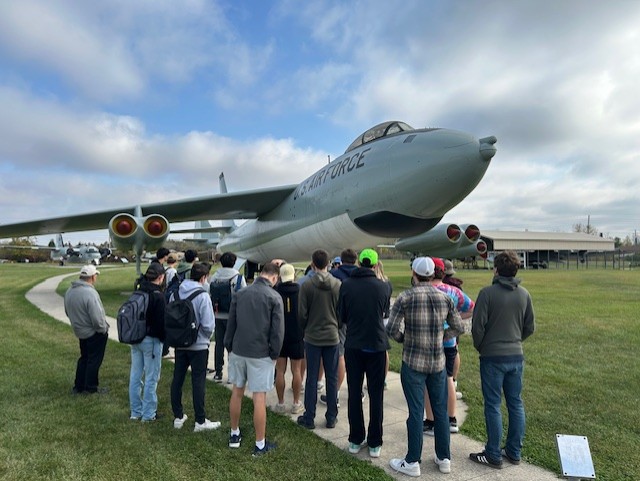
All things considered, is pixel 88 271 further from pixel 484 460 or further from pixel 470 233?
pixel 470 233

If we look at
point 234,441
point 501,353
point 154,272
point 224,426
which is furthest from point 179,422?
point 501,353

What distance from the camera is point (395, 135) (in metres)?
9.00

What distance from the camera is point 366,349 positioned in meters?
3.67

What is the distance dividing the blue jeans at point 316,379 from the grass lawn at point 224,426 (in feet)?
0.93

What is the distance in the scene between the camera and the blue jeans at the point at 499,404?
11.3 ft

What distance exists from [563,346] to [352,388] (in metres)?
5.29

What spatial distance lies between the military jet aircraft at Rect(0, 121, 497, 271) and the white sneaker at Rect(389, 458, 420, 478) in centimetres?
546

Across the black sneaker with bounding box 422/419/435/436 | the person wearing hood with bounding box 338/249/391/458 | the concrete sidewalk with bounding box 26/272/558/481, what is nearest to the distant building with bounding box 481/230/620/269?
the concrete sidewalk with bounding box 26/272/558/481

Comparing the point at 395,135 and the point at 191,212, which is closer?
the point at 395,135

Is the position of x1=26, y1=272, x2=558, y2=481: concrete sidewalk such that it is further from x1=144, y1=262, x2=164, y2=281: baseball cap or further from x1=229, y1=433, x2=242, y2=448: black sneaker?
x1=144, y1=262, x2=164, y2=281: baseball cap

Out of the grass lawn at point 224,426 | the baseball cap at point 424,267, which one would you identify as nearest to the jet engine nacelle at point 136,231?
the grass lawn at point 224,426

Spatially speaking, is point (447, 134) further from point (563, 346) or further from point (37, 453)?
point (37, 453)

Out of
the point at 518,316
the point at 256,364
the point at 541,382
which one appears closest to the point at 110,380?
the point at 256,364

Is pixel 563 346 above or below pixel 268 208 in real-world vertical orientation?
below
